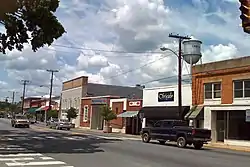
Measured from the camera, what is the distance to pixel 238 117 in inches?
1368

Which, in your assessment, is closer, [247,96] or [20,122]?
[247,96]

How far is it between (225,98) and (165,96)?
415 inches

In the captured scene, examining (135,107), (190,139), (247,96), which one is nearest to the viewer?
(190,139)

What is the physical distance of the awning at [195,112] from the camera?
124ft

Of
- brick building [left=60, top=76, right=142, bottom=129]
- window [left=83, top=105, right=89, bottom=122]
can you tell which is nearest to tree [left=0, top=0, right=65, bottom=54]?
brick building [left=60, top=76, right=142, bottom=129]

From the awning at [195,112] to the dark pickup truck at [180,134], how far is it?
757 centimetres

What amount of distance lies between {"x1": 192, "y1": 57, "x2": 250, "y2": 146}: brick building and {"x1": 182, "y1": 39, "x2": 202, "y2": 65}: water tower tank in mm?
5343

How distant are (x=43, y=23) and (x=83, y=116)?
4578 cm

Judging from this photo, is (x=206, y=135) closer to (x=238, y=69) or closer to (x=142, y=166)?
(x=238, y=69)

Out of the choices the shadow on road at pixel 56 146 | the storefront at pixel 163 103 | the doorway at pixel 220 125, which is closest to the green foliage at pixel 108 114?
the storefront at pixel 163 103

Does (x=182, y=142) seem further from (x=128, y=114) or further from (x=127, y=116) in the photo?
(x=128, y=114)

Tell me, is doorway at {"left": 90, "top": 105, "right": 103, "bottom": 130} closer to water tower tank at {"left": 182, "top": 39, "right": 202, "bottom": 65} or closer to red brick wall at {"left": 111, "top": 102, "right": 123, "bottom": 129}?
red brick wall at {"left": 111, "top": 102, "right": 123, "bottom": 129}

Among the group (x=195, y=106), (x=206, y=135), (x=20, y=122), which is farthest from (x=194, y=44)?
(x=20, y=122)

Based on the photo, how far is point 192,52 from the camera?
146 ft
